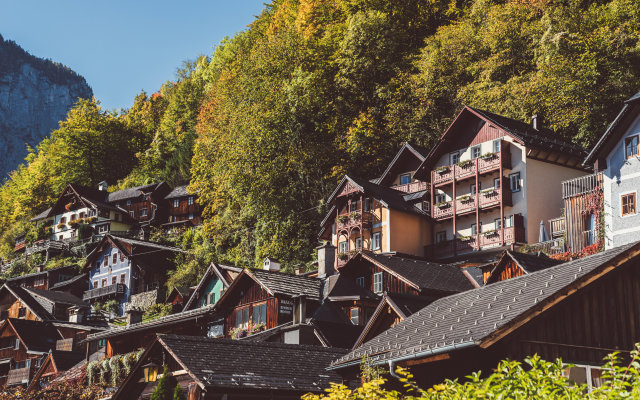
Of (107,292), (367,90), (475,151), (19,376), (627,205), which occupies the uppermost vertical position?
(367,90)

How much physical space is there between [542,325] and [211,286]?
33.7 m

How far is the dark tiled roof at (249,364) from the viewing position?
72.9 ft

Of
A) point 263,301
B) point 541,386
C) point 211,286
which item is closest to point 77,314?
point 211,286

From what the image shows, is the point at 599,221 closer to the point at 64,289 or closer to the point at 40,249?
the point at 64,289

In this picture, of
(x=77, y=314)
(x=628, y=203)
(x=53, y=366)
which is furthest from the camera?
(x=77, y=314)

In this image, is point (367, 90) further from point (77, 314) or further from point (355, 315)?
point (355, 315)

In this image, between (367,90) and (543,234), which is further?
(367,90)

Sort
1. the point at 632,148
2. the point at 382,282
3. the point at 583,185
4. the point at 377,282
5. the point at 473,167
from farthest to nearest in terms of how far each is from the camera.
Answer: the point at 473,167, the point at 583,185, the point at 377,282, the point at 382,282, the point at 632,148

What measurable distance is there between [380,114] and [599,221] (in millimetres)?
26004

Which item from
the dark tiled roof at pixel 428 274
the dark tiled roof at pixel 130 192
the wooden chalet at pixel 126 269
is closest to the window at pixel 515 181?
the dark tiled roof at pixel 428 274

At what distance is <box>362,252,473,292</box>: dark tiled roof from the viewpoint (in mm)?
35844

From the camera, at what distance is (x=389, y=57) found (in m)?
63.9

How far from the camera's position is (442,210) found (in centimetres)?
5338

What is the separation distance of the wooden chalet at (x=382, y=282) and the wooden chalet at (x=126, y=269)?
129 feet
